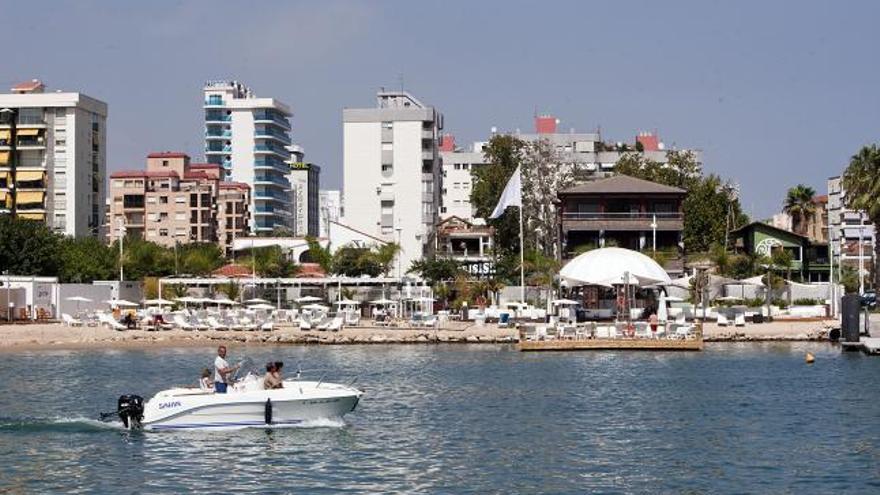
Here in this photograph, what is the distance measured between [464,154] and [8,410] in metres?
134

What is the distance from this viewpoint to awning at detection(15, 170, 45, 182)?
440ft

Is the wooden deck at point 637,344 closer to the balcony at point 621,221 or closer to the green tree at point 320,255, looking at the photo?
the balcony at point 621,221

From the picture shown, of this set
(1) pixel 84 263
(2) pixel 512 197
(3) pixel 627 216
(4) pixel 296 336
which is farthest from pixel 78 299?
(3) pixel 627 216

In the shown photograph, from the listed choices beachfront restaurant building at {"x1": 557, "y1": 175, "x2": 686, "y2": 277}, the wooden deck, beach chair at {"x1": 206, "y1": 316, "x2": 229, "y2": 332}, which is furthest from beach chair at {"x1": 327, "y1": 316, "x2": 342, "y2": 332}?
beachfront restaurant building at {"x1": 557, "y1": 175, "x2": 686, "y2": 277}

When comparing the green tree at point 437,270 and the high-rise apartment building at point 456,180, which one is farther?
the high-rise apartment building at point 456,180

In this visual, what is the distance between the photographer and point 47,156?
13550 centimetres

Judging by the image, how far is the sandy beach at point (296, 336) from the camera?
74938 mm

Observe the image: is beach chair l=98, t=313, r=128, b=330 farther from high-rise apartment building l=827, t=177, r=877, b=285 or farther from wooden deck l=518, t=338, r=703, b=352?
high-rise apartment building l=827, t=177, r=877, b=285

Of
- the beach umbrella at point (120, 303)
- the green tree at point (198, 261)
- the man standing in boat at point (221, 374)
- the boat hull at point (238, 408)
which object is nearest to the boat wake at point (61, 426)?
the boat hull at point (238, 408)

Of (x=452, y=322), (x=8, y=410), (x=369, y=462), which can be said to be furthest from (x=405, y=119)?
(x=369, y=462)

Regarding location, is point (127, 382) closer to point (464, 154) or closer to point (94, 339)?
point (94, 339)

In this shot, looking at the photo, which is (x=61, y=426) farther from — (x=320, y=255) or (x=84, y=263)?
(x=320, y=255)

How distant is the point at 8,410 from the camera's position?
1732 inches

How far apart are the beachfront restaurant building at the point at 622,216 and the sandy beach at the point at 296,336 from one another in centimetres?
2049
